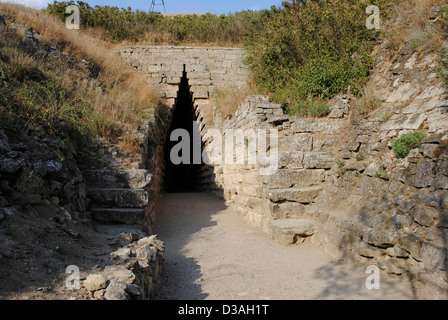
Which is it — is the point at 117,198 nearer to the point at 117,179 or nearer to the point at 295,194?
the point at 117,179

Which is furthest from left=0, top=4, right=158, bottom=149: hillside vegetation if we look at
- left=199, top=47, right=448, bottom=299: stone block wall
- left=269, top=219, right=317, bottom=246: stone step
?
left=269, top=219, right=317, bottom=246: stone step

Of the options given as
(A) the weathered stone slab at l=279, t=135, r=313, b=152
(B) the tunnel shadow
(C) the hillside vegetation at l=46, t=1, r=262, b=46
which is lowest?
(B) the tunnel shadow

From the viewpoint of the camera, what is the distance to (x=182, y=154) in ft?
51.6

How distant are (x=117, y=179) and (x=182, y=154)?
10.2m

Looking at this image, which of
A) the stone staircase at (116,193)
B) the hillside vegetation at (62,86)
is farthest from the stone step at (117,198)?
the hillside vegetation at (62,86)

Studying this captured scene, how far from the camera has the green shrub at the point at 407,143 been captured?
423cm

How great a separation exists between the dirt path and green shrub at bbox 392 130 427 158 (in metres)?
1.74

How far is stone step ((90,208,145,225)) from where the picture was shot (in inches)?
200

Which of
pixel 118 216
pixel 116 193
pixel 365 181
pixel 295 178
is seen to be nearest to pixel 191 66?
pixel 295 178

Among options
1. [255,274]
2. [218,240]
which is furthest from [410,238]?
→ [218,240]

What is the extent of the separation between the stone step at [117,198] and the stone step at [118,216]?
13cm

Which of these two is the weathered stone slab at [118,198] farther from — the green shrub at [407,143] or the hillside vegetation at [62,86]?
the green shrub at [407,143]

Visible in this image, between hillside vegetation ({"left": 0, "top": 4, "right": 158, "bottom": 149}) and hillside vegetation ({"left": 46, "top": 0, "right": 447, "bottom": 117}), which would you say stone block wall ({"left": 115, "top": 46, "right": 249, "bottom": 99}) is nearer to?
hillside vegetation ({"left": 0, "top": 4, "right": 158, "bottom": 149})

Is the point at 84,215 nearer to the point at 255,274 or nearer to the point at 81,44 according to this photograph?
the point at 255,274
